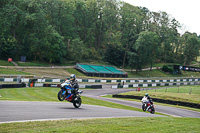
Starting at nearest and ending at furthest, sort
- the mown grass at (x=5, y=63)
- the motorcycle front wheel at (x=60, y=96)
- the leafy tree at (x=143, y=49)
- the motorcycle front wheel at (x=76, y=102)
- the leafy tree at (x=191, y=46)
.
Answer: the motorcycle front wheel at (x=60, y=96) < the motorcycle front wheel at (x=76, y=102) < the mown grass at (x=5, y=63) < the leafy tree at (x=143, y=49) < the leafy tree at (x=191, y=46)

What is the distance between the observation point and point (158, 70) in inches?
4114

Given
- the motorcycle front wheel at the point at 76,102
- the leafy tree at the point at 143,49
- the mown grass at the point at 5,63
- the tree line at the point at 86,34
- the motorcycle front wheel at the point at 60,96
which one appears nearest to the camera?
the motorcycle front wheel at the point at 60,96

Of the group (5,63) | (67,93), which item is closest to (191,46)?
(5,63)

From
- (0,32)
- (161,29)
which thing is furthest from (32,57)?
(161,29)

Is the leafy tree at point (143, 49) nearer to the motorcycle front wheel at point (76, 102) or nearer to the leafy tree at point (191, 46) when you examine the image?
the leafy tree at point (191, 46)

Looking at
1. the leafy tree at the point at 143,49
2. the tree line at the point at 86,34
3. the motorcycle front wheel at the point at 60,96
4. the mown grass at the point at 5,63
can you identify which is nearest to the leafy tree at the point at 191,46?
the tree line at the point at 86,34

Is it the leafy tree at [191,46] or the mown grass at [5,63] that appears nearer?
the mown grass at [5,63]

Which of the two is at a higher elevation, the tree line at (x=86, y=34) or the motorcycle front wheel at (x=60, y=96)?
the tree line at (x=86, y=34)

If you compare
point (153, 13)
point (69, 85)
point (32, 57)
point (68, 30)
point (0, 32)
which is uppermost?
point (153, 13)

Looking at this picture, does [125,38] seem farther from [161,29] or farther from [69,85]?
[69,85]

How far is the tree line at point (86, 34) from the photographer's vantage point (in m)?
74.9

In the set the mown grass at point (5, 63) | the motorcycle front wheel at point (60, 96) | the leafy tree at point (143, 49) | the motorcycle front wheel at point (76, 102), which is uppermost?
the leafy tree at point (143, 49)

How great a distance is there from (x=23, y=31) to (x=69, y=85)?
67.4 m

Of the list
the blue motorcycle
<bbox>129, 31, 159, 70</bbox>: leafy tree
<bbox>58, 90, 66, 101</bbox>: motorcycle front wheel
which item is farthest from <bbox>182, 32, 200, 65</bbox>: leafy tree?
<bbox>58, 90, 66, 101</bbox>: motorcycle front wheel
